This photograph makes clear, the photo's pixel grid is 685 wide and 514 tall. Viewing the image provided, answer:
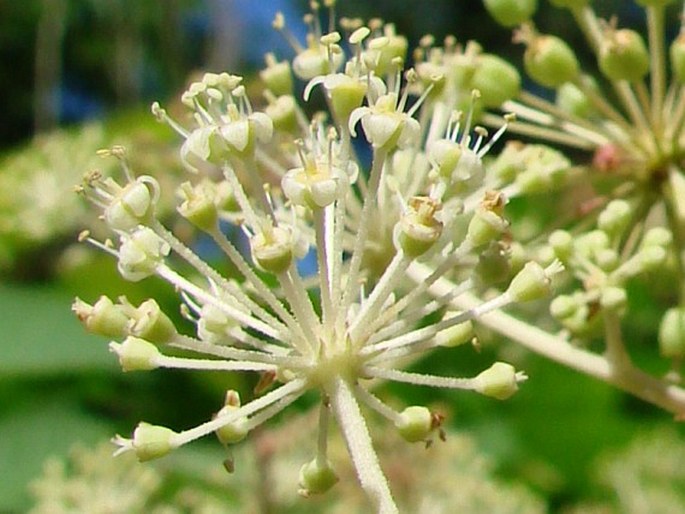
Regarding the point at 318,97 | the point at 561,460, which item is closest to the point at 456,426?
the point at 561,460

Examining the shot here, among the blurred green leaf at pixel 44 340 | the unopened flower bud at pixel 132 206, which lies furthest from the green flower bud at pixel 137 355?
the blurred green leaf at pixel 44 340

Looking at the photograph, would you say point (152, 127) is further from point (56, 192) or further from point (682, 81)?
point (682, 81)

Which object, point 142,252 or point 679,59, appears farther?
point 679,59

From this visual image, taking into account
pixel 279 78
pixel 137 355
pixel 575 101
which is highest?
pixel 279 78

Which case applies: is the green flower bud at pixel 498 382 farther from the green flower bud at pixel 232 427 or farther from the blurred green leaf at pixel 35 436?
the blurred green leaf at pixel 35 436

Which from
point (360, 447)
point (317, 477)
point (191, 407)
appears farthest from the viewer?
point (191, 407)

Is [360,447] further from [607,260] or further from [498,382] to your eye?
[607,260]

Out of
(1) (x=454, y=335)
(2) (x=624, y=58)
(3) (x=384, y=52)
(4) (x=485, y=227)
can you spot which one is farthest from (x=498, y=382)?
(2) (x=624, y=58)
